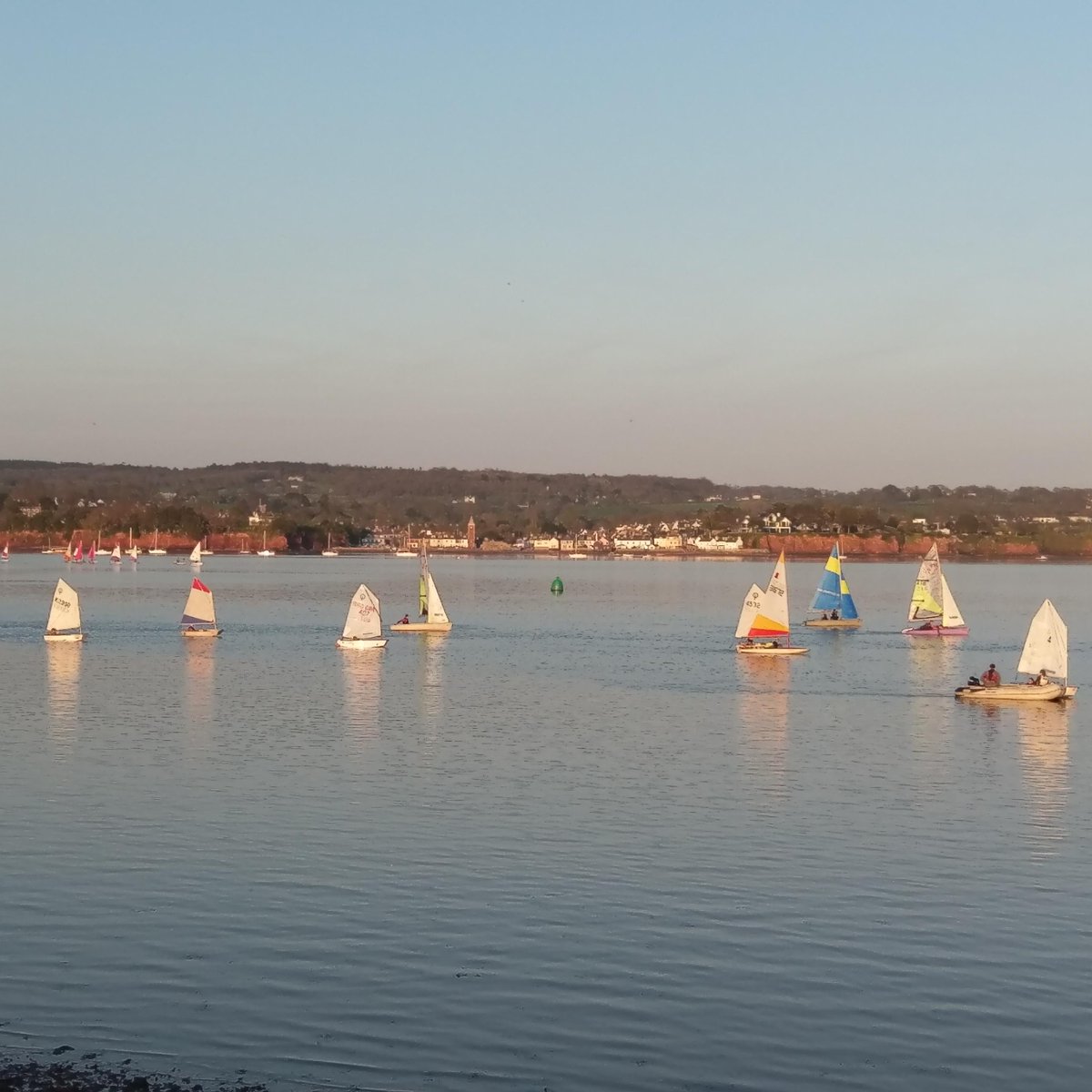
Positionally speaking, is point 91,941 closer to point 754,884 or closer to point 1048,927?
point 754,884

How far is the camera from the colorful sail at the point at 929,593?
8962 cm

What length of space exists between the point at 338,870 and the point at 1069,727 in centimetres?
2833

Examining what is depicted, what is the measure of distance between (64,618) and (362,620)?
1459 cm

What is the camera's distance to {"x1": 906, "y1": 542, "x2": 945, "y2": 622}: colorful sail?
89625 millimetres

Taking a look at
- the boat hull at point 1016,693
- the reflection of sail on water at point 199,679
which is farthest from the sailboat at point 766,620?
the reflection of sail on water at point 199,679

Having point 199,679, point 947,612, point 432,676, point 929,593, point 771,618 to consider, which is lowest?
point 199,679

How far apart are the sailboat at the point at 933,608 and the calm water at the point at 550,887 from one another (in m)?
35.7

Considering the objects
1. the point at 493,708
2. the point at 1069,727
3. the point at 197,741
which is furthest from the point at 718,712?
the point at 197,741

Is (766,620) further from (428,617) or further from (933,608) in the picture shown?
(428,617)

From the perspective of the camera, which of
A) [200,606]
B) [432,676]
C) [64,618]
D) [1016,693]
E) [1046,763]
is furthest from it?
[200,606]

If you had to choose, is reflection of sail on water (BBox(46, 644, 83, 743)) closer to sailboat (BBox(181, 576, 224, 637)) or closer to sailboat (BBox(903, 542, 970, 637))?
sailboat (BBox(181, 576, 224, 637))

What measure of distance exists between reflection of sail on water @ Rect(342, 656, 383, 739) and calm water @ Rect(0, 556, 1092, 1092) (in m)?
0.25

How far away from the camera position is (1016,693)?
51.7 metres

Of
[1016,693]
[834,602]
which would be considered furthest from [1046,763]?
[834,602]
